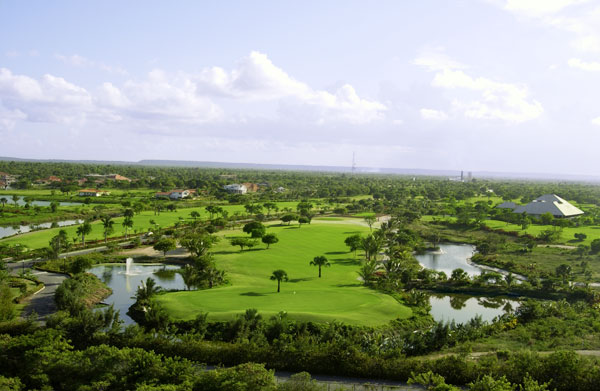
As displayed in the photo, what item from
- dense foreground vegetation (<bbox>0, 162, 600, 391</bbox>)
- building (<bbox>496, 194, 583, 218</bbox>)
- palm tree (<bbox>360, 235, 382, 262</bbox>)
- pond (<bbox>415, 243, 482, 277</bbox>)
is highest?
building (<bbox>496, 194, 583, 218</bbox>)

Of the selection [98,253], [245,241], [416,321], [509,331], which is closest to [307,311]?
[416,321]

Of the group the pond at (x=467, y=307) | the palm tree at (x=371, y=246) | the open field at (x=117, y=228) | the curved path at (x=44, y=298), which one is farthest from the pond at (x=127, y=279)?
the pond at (x=467, y=307)

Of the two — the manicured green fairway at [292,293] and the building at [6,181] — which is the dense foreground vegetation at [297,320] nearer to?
the manicured green fairway at [292,293]

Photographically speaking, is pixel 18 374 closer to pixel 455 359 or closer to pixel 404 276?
pixel 455 359

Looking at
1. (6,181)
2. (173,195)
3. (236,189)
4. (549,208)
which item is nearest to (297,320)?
(549,208)

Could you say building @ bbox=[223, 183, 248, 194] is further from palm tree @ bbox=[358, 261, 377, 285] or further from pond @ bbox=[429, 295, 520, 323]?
pond @ bbox=[429, 295, 520, 323]

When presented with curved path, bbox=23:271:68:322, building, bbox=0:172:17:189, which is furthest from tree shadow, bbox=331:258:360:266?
building, bbox=0:172:17:189
